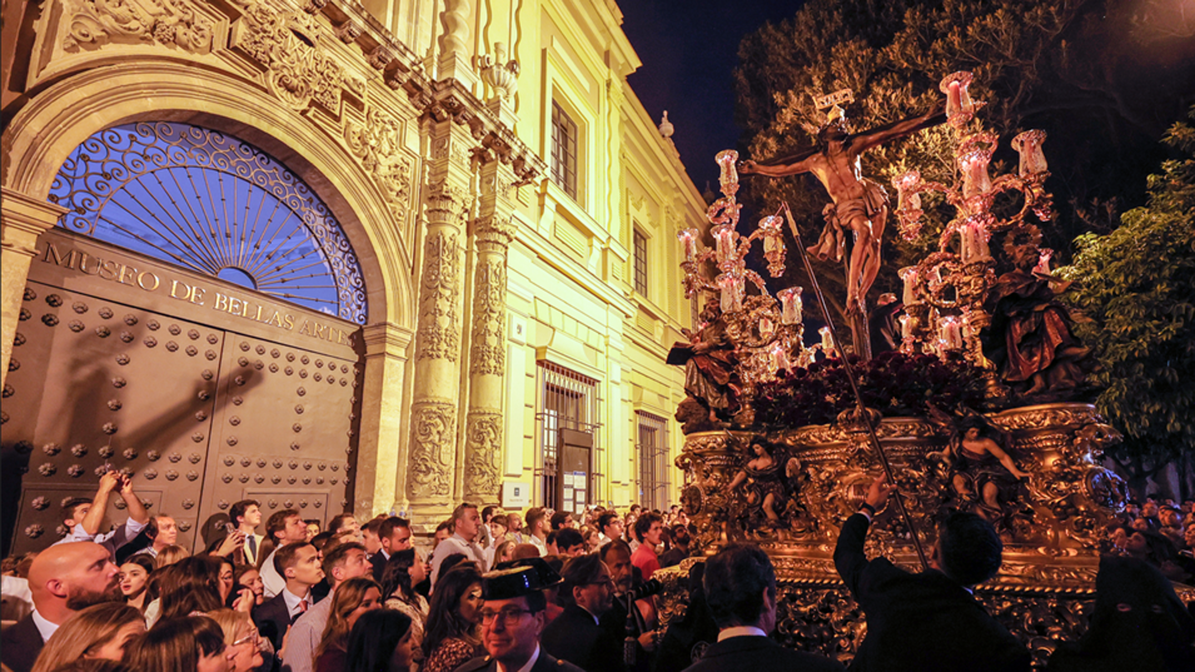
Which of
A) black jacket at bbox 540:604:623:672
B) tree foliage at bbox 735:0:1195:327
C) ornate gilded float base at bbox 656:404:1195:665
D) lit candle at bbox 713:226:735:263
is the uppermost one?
tree foliage at bbox 735:0:1195:327

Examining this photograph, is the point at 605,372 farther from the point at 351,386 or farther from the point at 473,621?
the point at 473,621

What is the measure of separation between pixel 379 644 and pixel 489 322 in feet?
20.8

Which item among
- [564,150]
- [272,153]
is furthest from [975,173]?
[564,150]

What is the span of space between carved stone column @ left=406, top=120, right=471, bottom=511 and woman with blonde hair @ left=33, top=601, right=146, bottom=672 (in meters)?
5.36

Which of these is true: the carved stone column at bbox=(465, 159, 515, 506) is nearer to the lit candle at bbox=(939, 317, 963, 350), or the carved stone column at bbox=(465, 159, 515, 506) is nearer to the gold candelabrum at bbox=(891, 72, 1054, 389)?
the gold candelabrum at bbox=(891, 72, 1054, 389)

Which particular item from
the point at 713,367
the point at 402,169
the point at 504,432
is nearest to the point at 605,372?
the point at 504,432

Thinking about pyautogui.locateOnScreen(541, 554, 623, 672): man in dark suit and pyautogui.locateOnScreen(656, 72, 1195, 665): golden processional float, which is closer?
pyautogui.locateOnScreen(541, 554, 623, 672): man in dark suit

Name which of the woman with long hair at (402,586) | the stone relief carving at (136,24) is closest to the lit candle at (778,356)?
the woman with long hair at (402,586)

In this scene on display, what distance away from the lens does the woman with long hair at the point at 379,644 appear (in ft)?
8.37

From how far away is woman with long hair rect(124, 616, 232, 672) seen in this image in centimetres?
218

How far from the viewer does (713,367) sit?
4359 mm

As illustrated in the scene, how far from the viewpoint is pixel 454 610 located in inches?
117

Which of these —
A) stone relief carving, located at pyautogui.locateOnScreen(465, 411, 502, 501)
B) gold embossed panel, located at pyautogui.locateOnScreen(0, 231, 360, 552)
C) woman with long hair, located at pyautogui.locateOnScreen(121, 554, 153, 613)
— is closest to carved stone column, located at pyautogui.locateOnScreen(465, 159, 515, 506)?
stone relief carving, located at pyautogui.locateOnScreen(465, 411, 502, 501)

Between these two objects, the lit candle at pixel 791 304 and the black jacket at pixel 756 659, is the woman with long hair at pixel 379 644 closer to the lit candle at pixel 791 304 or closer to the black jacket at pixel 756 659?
the black jacket at pixel 756 659
